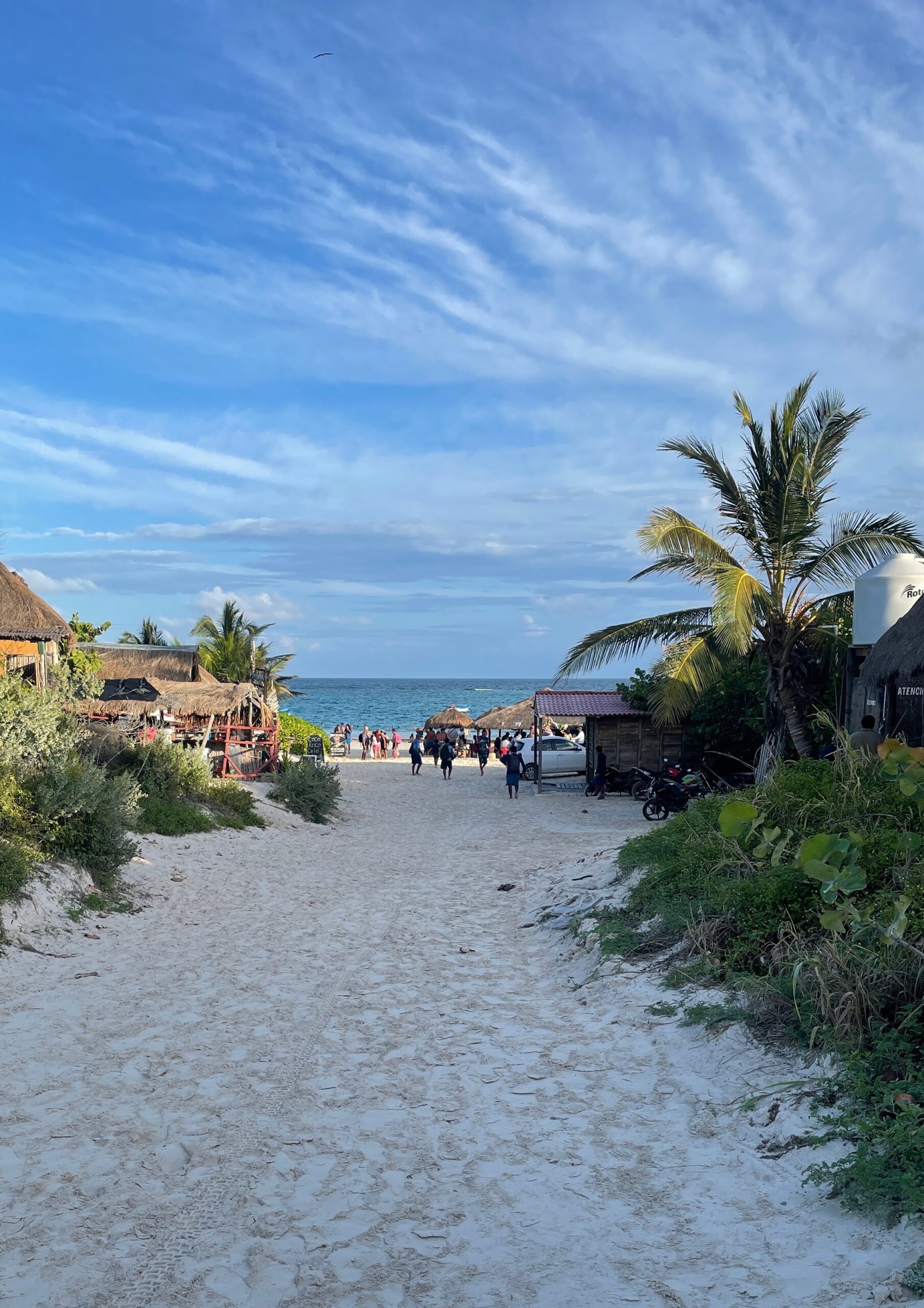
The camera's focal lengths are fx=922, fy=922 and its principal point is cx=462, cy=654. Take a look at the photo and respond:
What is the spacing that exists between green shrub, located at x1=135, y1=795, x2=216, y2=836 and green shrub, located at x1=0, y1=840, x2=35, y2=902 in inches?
144

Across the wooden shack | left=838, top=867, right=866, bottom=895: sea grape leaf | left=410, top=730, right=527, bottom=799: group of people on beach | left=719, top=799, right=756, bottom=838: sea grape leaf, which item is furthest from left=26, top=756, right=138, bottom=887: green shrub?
the wooden shack

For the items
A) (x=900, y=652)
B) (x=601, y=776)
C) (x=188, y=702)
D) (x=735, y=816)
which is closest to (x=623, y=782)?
(x=601, y=776)

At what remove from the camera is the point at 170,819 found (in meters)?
13.4

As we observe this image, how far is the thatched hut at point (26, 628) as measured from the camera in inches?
665

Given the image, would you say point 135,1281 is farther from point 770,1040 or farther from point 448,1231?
point 770,1040

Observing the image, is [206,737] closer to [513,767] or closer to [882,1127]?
[513,767]

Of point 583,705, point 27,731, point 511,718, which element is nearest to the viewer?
point 27,731

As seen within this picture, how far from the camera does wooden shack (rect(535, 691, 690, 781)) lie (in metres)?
23.0

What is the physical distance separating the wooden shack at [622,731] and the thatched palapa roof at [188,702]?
7675 mm

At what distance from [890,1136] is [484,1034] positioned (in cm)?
285

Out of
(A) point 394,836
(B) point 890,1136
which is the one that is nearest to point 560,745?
(A) point 394,836

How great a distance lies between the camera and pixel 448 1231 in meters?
3.73

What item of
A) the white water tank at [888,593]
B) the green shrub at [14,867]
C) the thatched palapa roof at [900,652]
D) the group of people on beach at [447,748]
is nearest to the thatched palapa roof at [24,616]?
the green shrub at [14,867]

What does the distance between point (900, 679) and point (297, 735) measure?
28.9 metres
